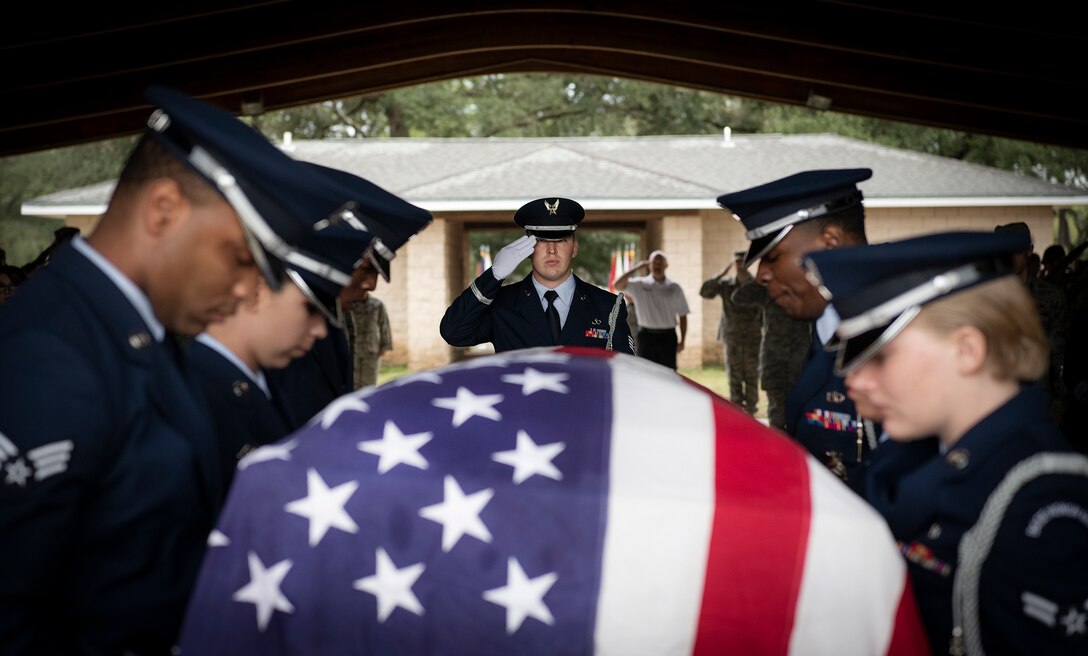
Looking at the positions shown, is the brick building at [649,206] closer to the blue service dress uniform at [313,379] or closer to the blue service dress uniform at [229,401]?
the blue service dress uniform at [313,379]

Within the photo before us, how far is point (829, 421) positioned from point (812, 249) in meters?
0.49

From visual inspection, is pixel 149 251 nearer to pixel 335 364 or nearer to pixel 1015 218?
pixel 335 364

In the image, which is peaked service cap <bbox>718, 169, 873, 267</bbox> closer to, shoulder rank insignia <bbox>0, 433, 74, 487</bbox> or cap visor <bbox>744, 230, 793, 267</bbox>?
cap visor <bbox>744, 230, 793, 267</bbox>

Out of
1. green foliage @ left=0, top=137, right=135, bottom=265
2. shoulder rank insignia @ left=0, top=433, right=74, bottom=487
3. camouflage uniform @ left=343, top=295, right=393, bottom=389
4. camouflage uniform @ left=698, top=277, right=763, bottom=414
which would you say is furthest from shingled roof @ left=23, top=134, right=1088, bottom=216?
shoulder rank insignia @ left=0, top=433, right=74, bottom=487

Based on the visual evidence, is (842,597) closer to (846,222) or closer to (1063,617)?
(1063,617)

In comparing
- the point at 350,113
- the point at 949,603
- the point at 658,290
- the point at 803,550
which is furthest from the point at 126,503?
the point at 350,113

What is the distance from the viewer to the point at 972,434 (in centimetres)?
174

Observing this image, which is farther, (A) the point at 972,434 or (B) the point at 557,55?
(B) the point at 557,55

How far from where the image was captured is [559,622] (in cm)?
148

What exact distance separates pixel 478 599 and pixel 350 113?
3584 centimetres

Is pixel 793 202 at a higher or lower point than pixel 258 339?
higher

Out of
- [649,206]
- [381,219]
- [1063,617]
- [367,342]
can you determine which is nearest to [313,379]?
[381,219]

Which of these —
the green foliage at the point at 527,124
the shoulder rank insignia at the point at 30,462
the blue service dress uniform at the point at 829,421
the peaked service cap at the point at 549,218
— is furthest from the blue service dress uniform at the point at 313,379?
the green foliage at the point at 527,124

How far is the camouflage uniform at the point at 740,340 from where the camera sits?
39.8ft
